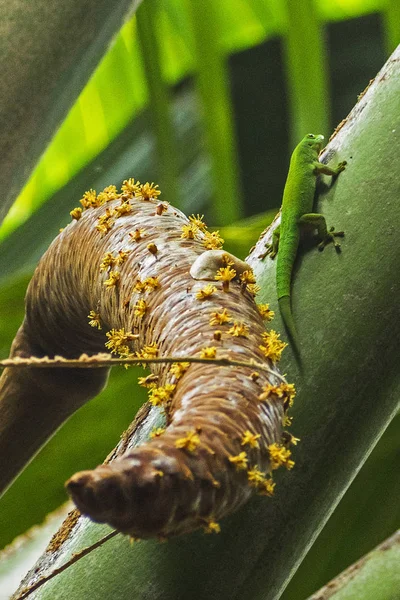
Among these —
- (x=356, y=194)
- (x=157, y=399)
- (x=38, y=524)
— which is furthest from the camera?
(x=38, y=524)

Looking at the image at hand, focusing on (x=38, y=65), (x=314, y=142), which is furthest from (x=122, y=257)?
(x=314, y=142)

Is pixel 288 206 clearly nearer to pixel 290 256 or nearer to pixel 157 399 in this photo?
pixel 290 256

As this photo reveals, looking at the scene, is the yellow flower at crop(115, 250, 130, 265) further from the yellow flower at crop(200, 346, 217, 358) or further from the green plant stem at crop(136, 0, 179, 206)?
the green plant stem at crop(136, 0, 179, 206)

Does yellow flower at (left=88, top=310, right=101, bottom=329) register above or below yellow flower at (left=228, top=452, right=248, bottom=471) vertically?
above

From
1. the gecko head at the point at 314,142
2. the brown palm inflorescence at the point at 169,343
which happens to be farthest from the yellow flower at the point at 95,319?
the gecko head at the point at 314,142

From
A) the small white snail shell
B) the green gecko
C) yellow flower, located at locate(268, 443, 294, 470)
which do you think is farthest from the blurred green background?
yellow flower, located at locate(268, 443, 294, 470)

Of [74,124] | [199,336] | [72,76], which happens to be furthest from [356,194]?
[74,124]
